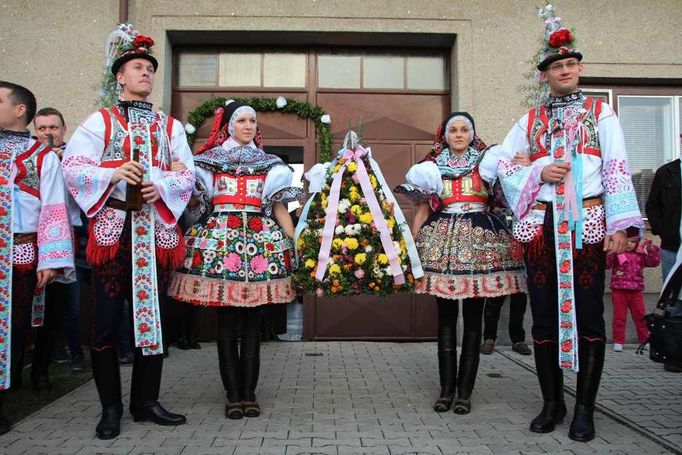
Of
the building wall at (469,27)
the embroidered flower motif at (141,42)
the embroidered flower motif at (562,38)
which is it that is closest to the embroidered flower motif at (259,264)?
the embroidered flower motif at (141,42)

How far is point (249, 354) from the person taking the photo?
13.1 feet

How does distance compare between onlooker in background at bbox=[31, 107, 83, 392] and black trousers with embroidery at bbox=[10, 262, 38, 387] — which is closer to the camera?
black trousers with embroidery at bbox=[10, 262, 38, 387]

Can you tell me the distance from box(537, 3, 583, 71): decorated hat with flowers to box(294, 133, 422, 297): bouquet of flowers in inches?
53.1

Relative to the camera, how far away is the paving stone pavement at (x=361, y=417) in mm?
3311

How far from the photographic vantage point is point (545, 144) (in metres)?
3.74

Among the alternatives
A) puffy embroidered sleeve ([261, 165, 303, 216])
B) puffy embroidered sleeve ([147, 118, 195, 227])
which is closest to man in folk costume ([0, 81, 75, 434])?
puffy embroidered sleeve ([147, 118, 195, 227])

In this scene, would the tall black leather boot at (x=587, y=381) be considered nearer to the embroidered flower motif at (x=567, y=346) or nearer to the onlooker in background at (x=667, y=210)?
the embroidered flower motif at (x=567, y=346)

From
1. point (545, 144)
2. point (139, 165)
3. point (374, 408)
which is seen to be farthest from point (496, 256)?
point (139, 165)

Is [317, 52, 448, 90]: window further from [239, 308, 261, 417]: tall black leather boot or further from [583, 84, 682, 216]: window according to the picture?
[239, 308, 261, 417]: tall black leather boot

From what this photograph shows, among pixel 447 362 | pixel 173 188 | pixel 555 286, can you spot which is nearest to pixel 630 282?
pixel 555 286

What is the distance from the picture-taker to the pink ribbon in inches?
153

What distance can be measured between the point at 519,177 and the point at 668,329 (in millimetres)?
1207

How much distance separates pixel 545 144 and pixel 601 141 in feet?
1.08

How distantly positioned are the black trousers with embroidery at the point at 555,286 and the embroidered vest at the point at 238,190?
6.06 ft
